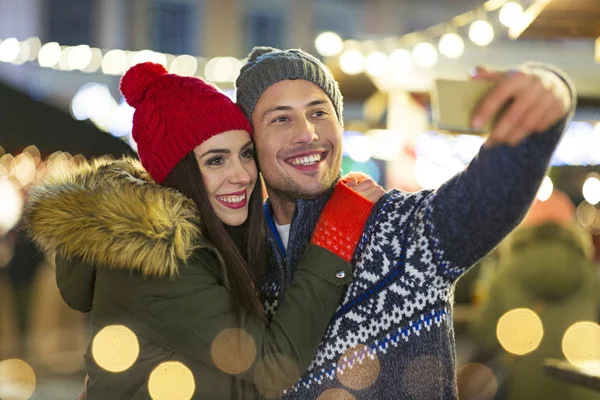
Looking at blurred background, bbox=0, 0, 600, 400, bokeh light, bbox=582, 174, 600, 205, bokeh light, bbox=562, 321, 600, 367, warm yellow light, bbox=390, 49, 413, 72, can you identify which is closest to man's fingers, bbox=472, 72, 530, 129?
blurred background, bbox=0, 0, 600, 400

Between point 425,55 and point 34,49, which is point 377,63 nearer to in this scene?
point 425,55

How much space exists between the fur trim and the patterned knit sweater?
535 mm

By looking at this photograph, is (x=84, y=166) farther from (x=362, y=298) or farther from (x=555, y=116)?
(x=555, y=116)

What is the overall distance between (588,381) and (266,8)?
48.2 ft

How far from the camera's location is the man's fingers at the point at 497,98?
1.56 metres

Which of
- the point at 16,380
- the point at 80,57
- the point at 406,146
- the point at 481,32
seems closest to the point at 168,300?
the point at 481,32

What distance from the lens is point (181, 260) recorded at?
2.18m

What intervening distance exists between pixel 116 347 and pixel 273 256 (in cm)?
62

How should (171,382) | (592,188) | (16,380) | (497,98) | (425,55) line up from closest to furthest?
(497,98), (171,382), (425,55), (16,380), (592,188)

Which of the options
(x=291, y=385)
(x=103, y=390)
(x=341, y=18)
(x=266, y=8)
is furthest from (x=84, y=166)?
(x=341, y=18)

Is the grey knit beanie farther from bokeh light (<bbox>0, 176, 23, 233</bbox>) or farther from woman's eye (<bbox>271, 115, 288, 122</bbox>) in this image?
bokeh light (<bbox>0, 176, 23, 233</bbox>)

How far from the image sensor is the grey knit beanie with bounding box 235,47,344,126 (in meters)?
2.57

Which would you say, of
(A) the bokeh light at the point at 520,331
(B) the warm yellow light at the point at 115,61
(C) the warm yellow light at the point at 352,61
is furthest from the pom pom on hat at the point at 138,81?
(B) the warm yellow light at the point at 115,61

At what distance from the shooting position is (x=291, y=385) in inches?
84.0
